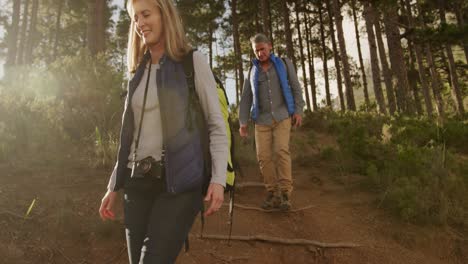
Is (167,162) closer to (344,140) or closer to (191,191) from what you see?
(191,191)

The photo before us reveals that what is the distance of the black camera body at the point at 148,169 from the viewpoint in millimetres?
2025

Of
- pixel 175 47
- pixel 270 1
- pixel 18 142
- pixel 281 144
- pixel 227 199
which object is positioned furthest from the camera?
pixel 270 1

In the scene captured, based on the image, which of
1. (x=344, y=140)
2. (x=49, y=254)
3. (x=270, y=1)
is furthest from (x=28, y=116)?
(x=270, y=1)

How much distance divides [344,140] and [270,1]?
17857 mm

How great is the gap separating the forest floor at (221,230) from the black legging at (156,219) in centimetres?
238

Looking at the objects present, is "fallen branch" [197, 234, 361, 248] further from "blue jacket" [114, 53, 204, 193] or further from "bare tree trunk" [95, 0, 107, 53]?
"bare tree trunk" [95, 0, 107, 53]

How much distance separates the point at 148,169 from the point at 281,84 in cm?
373

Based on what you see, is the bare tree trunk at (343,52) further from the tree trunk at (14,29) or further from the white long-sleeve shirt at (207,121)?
the tree trunk at (14,29)

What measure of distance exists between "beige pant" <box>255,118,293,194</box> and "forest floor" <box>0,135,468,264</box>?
1.54 ft

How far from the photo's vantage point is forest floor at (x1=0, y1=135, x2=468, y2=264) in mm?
4426

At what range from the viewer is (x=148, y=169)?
204 cm

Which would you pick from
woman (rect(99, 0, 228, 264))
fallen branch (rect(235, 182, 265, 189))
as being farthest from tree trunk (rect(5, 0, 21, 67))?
woman (rect(99, 0, 228, 264))

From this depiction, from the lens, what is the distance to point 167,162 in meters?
1.99

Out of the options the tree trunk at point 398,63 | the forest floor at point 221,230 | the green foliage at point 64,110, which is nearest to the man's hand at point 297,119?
the forest floor at point 221,230
